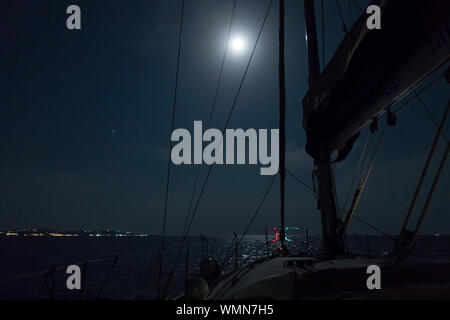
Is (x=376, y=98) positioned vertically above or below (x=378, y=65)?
below

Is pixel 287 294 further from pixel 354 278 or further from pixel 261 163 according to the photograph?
pixel 261 163

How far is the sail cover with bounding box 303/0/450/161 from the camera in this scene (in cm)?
231

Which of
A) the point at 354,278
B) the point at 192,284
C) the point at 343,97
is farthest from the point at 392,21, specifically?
the point at 192,284

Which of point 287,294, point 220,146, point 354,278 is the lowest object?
point 287,294

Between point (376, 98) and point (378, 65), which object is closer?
point (378, 65)

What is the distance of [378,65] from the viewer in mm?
3023

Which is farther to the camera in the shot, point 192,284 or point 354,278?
point 192,284

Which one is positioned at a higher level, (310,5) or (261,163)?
(310,5)

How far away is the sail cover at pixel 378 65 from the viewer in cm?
231
